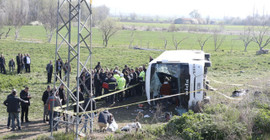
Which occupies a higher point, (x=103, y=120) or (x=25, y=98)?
(x=25, y=98)

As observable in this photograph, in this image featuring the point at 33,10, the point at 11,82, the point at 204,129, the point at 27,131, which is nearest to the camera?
the point at 204,129

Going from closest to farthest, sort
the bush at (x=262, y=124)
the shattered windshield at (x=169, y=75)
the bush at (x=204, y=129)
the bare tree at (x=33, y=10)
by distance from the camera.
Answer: the bush at (x=204, y=129)
the bush at (x=262, y=124)
the shattered windshield at (x=169, y=75)
the bare tree at (x=33, y=10)

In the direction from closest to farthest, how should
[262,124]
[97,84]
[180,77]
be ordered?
[262,124] → [180,77] → [97,84]

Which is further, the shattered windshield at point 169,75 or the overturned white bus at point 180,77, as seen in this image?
the shattered windshield at point 169,75

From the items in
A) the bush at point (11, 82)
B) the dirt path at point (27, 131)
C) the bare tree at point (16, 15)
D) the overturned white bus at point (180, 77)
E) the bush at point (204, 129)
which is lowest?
the dirt path at point (27, 131)

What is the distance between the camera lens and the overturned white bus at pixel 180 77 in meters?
13.2

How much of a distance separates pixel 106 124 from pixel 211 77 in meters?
13.1

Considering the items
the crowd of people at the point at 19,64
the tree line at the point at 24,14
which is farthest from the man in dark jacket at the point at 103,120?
the tree line at the point at 24,14

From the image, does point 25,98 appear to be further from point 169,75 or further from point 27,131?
point 169,75

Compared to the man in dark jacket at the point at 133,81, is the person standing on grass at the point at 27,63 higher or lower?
higher

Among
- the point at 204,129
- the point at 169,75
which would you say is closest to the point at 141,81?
the point at 169,75

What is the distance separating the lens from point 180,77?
13.5 meters

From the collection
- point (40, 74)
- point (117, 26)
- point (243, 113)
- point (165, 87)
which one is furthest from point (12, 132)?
point (117, 26)

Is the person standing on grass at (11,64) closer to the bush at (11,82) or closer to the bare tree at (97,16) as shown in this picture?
the bush at (11,82)
